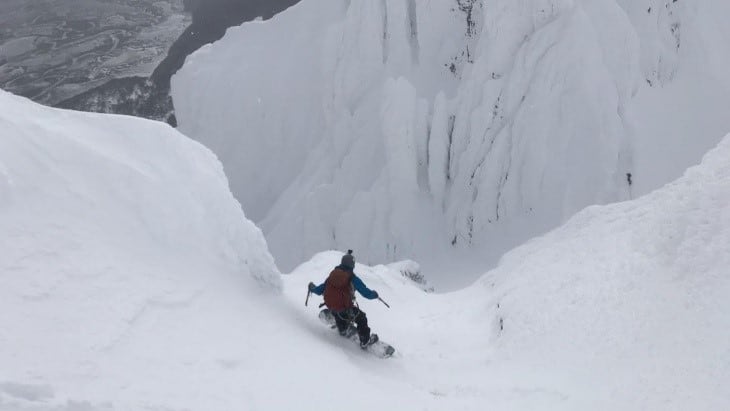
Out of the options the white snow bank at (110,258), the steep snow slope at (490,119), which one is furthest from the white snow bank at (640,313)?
the steep snow slope at (490,119)

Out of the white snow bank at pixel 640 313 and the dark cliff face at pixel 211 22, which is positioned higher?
the dark cliff face at pixel 211 22

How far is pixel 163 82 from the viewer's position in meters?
69.3

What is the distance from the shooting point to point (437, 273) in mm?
26203

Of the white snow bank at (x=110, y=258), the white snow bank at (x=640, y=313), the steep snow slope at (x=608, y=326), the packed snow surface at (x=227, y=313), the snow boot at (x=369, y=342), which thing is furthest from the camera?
the snow boot at (x=369, y=342)

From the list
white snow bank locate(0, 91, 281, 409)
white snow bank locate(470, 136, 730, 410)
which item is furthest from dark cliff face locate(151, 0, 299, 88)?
white snow bank locate(0, 91, 281, 409)

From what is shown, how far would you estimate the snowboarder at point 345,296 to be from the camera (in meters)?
9.17

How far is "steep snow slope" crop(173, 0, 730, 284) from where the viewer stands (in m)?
24.9

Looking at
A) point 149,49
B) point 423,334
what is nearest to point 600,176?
point 423,334

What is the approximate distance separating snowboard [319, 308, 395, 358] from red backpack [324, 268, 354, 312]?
334 mm

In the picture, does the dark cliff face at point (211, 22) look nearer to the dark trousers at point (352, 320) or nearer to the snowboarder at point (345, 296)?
the snowboarder at point (345, 296)

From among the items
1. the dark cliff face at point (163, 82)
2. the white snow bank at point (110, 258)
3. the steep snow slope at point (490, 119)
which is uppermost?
the dark cliff face at point (163, 82)

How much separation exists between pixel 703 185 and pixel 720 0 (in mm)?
22927

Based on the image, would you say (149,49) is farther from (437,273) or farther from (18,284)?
(18,284)

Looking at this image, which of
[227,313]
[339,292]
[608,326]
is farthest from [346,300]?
[608,326]
